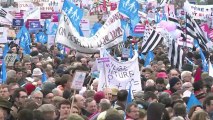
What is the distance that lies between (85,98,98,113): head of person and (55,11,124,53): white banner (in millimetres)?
4913

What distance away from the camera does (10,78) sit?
1255 centimetres

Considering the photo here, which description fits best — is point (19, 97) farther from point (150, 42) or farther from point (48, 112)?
point (150, 42)

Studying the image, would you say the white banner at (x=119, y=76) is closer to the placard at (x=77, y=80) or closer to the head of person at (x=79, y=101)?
the placard at (x=77, y=80)

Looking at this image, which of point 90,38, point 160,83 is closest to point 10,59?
point 90,38

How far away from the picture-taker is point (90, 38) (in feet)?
50.3

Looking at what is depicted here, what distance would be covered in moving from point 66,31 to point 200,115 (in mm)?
7126

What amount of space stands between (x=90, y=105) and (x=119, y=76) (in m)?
2.88

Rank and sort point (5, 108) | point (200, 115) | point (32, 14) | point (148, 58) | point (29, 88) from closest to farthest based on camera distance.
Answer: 1. point (200, 115)
2. point (5, 108)
3. point (29, 88)
4. point (148, 58)
5. point (32, 14)

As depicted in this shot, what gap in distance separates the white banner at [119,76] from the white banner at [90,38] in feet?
7.11

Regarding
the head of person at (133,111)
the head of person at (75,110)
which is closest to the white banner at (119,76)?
the head of person at (75,110)

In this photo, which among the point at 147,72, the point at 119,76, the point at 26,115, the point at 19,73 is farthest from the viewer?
the point at 147,72

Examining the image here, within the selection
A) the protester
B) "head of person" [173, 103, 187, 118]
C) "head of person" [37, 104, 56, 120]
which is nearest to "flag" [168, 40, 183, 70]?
the protester

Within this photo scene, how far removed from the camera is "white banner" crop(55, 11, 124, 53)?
14949 millimetres

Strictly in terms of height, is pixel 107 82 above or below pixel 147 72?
above
